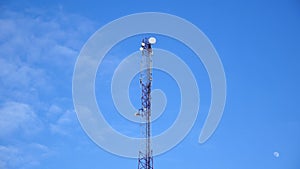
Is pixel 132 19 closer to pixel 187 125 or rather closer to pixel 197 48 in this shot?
pixel 197 48

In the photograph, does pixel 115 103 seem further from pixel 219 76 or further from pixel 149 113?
pixel 219 76

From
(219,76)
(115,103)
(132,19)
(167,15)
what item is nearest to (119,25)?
(132,19)

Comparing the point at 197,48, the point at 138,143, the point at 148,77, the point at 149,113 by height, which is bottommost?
the point at 138,143

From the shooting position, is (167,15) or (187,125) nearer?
(187,125)

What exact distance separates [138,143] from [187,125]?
391 centimetres

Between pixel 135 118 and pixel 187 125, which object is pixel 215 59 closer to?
pixel 187 125

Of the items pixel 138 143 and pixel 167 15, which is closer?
pixel 138 143

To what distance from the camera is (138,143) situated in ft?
98.7

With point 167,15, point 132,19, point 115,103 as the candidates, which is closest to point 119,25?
point 132,19

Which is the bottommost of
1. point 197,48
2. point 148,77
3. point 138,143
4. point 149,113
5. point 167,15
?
point 138,143

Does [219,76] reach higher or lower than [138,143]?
higher

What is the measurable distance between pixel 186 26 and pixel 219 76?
15.8 feet

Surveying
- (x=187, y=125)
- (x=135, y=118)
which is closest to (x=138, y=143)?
(x=135, y=118)

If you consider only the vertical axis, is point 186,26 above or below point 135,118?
above
